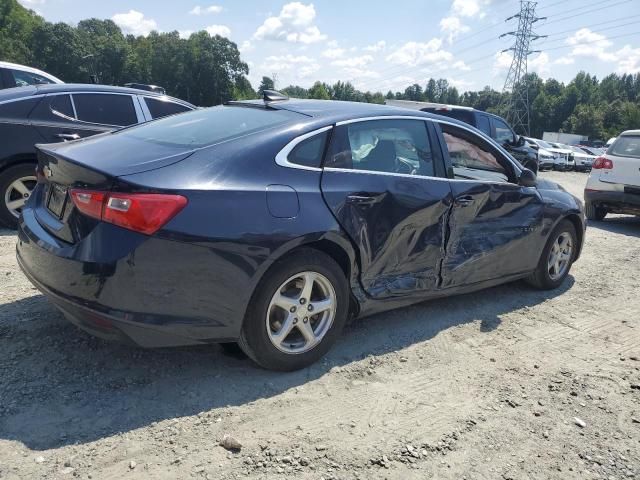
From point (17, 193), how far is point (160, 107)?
2.07m

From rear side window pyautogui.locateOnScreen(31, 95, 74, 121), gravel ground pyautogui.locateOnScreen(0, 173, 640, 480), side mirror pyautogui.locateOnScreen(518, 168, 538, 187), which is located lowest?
gravel ground pyautogui.locateOnScreen(0, 173, 640, 480)

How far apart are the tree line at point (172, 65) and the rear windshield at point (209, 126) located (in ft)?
223

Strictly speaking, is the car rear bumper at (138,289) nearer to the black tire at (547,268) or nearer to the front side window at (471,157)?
the front side window at (471,157)

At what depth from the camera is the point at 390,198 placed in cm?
361

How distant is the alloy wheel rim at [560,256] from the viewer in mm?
Result: 5227

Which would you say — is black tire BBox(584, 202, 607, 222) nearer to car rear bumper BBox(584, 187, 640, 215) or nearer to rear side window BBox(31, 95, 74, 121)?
car rear bumper BBox(584, 187, 640, 215)

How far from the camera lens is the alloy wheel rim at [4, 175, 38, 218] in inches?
231

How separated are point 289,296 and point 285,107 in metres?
1.38

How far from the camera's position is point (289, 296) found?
126 inches

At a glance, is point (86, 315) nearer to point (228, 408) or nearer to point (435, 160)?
point (228, 408)

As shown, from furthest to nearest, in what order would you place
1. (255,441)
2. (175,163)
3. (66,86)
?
(66,86), (175,163), (255,441)

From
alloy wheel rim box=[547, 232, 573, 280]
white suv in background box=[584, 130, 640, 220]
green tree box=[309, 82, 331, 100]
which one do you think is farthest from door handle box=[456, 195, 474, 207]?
green tree box=[309, 82, 331, 100]

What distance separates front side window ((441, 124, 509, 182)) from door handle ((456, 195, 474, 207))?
199 mm

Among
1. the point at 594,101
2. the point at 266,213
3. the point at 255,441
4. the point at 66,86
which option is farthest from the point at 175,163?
the point at 594,101
